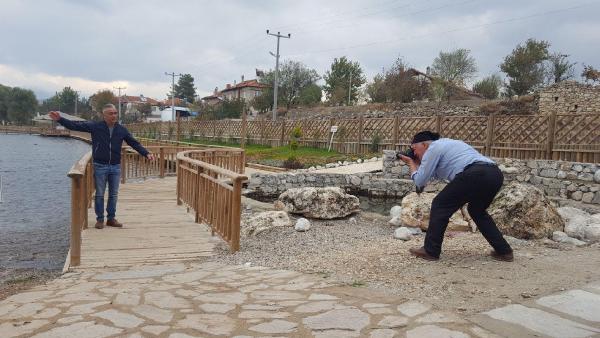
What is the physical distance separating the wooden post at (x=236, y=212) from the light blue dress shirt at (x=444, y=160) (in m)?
1.94

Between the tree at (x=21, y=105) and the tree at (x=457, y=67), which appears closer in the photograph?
the tree at (x=457, y=67)

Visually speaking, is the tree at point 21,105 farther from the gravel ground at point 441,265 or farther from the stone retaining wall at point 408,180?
the gravel ground at point 441,265

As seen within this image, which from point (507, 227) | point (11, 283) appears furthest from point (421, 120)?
point (11, 283)

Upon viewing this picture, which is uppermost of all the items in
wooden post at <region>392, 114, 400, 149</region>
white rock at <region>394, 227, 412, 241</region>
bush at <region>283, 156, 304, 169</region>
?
wooden post at <region>392, 114, 400, 149</region>

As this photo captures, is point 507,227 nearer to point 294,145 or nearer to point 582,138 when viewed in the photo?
point 582,138

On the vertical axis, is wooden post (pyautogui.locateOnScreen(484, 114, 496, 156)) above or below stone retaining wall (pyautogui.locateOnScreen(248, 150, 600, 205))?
above

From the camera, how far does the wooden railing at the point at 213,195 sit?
5.39 meters

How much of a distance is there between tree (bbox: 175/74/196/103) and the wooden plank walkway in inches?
3705

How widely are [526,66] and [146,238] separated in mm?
31784

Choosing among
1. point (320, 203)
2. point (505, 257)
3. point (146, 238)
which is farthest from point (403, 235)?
point (146, 238)

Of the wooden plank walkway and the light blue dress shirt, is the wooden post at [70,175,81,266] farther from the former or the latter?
the light blue dress shirt

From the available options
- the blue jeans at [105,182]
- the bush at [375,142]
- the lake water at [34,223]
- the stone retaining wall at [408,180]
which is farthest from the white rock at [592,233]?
the bush at [375,142]

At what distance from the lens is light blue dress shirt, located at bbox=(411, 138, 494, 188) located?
14.6 feet

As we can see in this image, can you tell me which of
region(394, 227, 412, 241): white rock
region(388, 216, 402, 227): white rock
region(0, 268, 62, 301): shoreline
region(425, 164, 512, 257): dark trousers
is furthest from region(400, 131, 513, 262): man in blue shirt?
region(0, 268, 62, 301): shoreline
